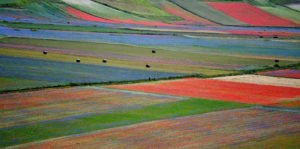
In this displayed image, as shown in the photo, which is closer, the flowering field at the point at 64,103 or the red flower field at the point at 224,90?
the flowering field at the point at 64,103

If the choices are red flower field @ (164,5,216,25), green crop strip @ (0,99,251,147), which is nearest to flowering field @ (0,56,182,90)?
green crop strip @ (0,99,251,147)

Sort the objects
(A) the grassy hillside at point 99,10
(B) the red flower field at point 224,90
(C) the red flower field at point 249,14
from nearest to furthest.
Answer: (B) the red flower field at point 224,90 < (A) the grassy hillside at point 99,10 < (C) the red flower field at point 249,14

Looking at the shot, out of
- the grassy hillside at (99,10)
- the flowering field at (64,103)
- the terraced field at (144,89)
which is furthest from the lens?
the grassy hillside at (99,10)

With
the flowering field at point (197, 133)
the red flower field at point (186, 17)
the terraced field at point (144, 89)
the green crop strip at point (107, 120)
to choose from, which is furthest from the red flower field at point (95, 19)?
the flowering field at point (197, 133)

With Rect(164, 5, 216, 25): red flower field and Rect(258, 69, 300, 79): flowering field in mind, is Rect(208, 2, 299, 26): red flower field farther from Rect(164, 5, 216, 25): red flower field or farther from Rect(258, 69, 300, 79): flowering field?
Rect(258, 69, 300, 79): flowering field

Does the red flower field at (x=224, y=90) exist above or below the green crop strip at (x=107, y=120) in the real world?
below

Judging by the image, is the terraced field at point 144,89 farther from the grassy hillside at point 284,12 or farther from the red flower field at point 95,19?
the grassy hillside at point 284,12
